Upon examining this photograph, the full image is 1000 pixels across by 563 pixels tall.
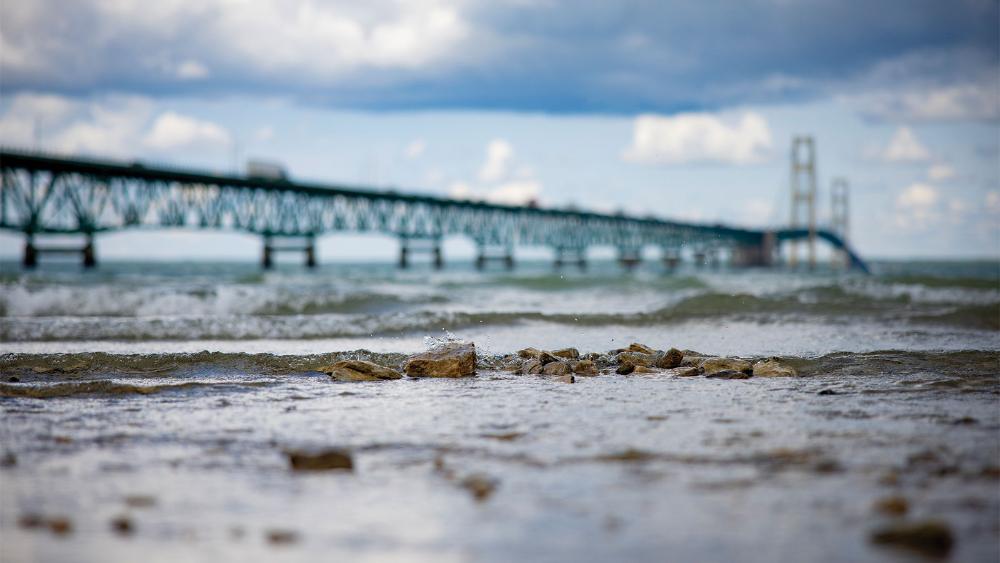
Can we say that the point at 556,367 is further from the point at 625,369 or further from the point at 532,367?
the point at 625,369

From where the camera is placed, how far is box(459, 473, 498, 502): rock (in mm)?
4852

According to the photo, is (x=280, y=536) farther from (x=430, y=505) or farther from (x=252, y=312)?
(x=252, y=312)

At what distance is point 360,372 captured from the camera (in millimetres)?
10562

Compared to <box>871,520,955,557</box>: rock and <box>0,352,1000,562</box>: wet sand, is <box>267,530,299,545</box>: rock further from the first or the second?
<box>871,520,955,557</box>: rock

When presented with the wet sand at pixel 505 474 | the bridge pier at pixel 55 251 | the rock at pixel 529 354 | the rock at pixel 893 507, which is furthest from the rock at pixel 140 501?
the bridge pier at pixel 55 251

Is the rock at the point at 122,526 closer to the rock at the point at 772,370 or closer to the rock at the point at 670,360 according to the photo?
the rock at the point at 772,370

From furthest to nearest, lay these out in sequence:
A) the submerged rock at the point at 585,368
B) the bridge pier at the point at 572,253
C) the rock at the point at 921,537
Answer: the bridge pier at the point at 572,253, the submerged rock at the point at 585,368, the rock at the point at 921,537

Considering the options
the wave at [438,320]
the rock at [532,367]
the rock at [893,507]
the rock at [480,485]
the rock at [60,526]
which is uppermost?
the rock at [893,507]

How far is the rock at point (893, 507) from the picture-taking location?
4430mm

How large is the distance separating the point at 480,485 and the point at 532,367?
6153 mm

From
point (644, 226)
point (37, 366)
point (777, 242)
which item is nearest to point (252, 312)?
point (37, 366)

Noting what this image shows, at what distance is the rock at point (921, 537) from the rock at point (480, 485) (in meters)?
1.90

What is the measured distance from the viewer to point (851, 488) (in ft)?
16.2

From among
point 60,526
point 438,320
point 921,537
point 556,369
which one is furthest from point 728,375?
point 438,320
